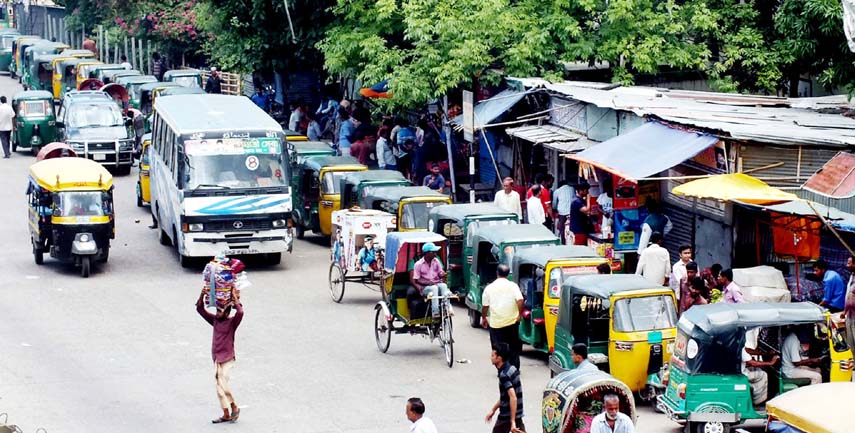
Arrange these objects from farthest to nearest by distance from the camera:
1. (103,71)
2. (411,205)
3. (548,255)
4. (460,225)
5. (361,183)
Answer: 1. (103,71)
2. (361,183)
3. (411,205)
4. (460,225)
5. (548,255)

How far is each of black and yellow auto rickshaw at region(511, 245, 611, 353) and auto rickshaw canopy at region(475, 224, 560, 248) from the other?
70 cm

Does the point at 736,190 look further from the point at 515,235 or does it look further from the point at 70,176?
the point at 70,176

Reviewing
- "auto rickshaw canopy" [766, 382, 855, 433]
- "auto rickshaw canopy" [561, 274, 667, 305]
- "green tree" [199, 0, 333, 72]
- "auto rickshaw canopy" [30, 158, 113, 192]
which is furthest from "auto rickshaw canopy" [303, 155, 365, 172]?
"auto rickshaw canopy" [766, 382, 855, 433]

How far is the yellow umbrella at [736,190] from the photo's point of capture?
62.6 ft

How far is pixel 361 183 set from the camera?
27.9 meters

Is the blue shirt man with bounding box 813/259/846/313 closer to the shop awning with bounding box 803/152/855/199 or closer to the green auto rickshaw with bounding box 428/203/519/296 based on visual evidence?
the shop awning with bounding box 803/152/855/199

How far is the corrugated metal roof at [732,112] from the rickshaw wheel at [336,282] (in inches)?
200

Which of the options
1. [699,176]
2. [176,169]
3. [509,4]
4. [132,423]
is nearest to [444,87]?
[509,4]

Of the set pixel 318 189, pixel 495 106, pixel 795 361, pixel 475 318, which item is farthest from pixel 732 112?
pixel 318 189

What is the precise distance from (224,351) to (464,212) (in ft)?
23.3

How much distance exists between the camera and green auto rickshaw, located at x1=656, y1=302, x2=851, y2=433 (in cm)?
1597

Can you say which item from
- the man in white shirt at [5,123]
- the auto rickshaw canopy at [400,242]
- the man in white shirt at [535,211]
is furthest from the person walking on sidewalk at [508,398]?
the man in white shirt at [5,123]

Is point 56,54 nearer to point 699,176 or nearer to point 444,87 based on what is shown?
point 444,87

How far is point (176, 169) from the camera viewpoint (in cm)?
2755
